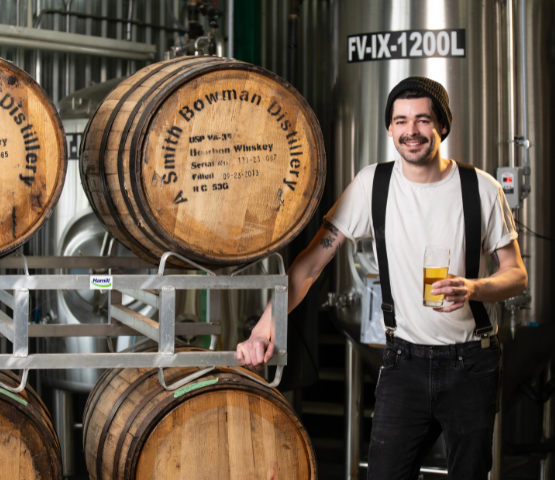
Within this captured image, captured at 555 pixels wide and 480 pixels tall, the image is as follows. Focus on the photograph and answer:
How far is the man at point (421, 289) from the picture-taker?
7.93ft

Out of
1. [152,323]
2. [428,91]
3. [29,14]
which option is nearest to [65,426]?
[152,323]

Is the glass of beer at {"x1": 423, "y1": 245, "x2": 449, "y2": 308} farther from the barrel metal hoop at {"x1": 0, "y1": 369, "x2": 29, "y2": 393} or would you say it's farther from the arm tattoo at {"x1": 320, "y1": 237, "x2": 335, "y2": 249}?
the barrel metal hoop at {"x1": 0, "y1": 369, "x2": 29, "y2": 393}

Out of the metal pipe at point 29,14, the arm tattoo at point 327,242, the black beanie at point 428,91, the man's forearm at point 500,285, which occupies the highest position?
the metal pipe at point 29,14

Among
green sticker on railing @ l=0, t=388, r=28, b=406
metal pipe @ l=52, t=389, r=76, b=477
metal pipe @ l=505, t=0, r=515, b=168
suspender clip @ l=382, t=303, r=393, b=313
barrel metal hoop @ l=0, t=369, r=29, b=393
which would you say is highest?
metal pipe @ l=505, t=0, r=515, b=168

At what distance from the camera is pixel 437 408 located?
2.44 metres

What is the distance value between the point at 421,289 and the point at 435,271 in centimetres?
37

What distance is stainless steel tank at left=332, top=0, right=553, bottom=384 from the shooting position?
3.64 metres

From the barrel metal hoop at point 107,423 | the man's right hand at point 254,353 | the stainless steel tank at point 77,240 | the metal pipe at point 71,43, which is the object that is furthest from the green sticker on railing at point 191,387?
the metal pipe at point 71,43

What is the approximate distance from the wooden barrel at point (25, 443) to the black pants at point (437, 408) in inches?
45.4

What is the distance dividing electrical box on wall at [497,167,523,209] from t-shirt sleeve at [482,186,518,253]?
114 centimetres

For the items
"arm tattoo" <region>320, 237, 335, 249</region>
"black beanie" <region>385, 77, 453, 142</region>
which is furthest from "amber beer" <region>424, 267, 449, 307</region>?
"black beanie" <region>385, 77, 453, 142</region>

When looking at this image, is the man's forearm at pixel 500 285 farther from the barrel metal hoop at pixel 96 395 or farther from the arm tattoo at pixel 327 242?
the barrel metal hoop at pixel 96 395

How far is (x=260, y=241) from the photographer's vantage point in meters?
2.13

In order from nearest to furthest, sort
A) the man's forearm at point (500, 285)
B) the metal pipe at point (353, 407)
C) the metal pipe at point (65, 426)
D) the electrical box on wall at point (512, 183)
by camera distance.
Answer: the man's forearm at point (500, 285), the electrical box on wall at point (512, 183), the metal pipe at point (353, 407), the metal pipe at point (65, 426)
